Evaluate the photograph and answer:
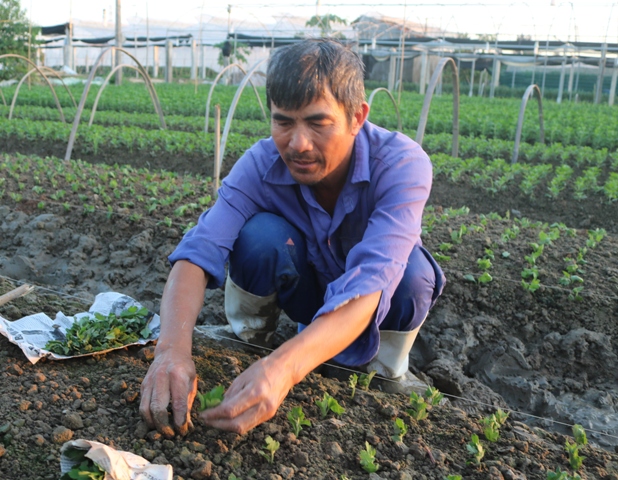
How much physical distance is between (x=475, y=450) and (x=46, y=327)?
4.90 ft

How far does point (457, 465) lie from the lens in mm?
1812

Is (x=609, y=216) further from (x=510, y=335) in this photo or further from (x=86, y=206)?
(x=86, y=206)

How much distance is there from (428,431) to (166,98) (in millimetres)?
13952

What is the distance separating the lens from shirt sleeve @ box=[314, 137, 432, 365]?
1823 mm

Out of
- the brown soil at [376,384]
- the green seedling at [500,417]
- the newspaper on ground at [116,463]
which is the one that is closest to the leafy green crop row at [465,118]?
the brown soil at [376,384]

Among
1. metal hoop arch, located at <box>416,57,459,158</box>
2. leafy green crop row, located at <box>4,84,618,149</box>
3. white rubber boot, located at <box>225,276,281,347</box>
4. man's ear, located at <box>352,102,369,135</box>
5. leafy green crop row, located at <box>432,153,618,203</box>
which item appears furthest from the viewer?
leafy green crop row, located at <box>4,84,618,149</box>

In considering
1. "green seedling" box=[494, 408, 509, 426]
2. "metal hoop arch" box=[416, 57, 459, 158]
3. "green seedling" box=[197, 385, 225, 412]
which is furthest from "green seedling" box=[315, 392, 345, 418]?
"metal hoop arch" box=[416, 57, 459, 158]

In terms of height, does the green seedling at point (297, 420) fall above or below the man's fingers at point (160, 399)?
below

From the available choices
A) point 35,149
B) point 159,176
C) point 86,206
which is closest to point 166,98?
point 35,149

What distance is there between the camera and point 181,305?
6.19 feet

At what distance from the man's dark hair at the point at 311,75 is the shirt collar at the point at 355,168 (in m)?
0.20

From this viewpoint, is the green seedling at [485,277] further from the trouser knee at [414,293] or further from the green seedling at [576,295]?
the trouser knee at [414,293]

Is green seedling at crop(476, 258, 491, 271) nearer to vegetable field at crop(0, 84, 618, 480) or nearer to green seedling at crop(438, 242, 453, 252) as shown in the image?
vegetable field at crop(0, 84, 618, 480)

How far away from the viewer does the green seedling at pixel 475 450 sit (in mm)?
1811
